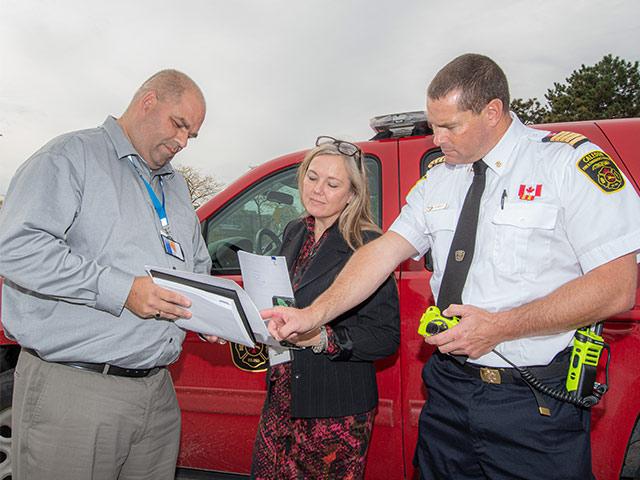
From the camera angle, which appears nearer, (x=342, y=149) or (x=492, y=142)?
(x=492, y=142)

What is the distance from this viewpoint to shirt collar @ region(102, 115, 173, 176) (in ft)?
6.34

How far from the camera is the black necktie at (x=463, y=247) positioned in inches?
65.5

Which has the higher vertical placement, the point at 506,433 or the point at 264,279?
the point at 264,279

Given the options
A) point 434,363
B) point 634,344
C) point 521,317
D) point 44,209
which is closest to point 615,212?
point 521,317

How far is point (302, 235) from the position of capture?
2.44 metres

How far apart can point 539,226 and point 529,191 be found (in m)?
0.12

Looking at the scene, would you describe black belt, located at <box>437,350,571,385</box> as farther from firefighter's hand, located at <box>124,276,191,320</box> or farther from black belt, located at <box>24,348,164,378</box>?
black belt, located at <box>24,348,164,378</box>

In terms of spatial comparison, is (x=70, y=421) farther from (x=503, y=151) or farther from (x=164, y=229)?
(x=503, y=151)

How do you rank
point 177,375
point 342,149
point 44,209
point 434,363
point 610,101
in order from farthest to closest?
point 610,101 < point 177,375 < point 342,149 < point 434,363 < point 44,209

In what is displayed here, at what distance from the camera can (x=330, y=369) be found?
82.8 inches

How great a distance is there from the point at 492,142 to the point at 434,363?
0.79m

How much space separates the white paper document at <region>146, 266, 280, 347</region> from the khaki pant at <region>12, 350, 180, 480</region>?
1.38ft

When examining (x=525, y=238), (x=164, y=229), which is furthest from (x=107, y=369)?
(x=525, y=238)

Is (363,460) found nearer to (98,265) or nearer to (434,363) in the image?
(434,363)
